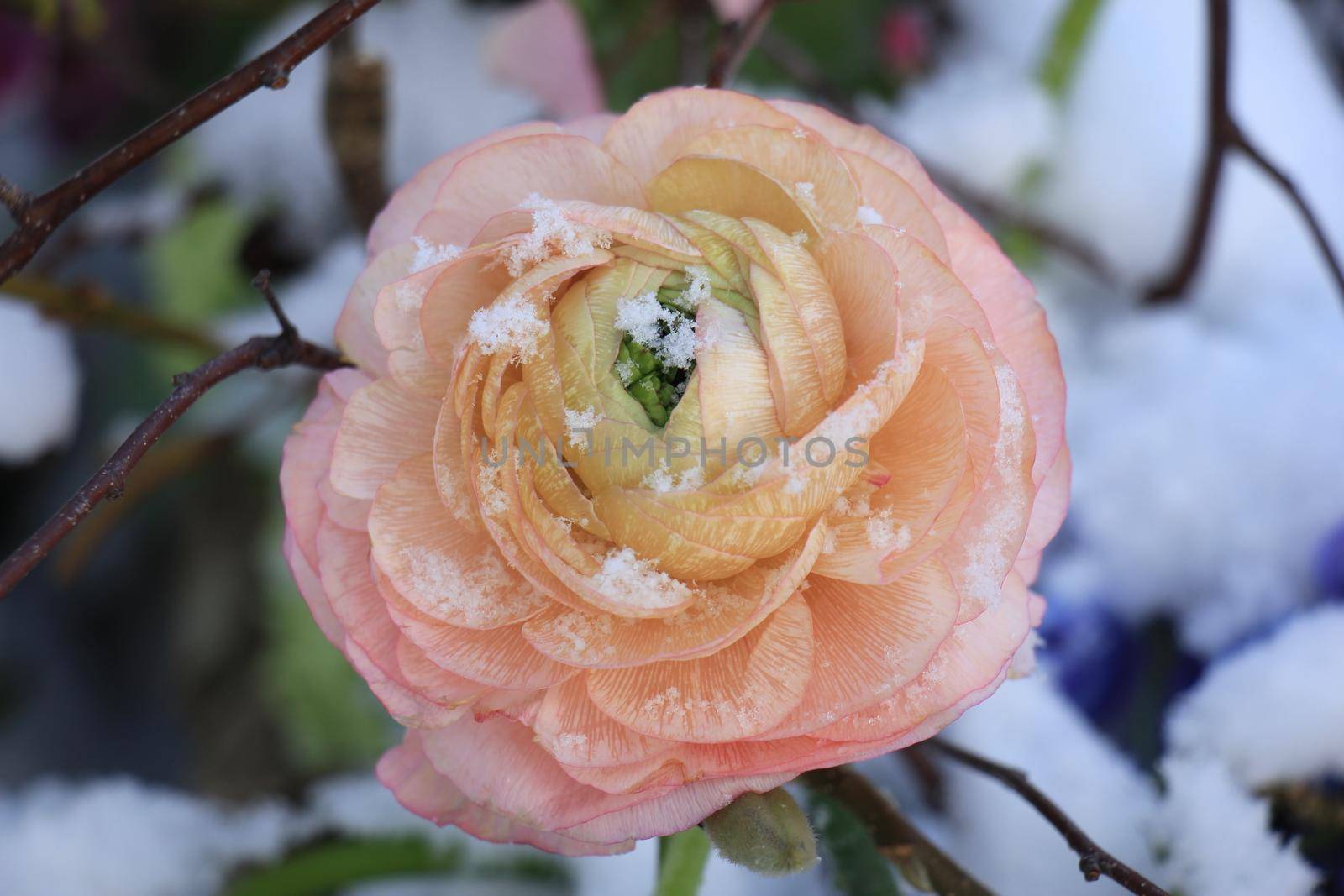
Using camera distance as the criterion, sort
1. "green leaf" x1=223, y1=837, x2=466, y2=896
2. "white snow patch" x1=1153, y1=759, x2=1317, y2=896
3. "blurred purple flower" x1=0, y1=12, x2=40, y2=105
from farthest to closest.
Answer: "blurred purple flower" x1=0, y1=12, x2=40, y2=105 < "green leaf" x1=223, y1=837, x2=466, y2=896 < "white snow patch" x1=1153, y1=759, x2=1317, y2=896

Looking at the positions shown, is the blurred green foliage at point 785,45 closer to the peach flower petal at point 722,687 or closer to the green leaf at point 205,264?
the green leaf at point 205,264

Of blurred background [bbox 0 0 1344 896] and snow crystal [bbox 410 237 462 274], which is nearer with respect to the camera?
snow crystal [bbox 410 237 462 274]

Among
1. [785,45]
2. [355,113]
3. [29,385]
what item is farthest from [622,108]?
[29,385]

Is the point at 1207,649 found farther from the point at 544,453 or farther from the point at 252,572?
the point at 252,572

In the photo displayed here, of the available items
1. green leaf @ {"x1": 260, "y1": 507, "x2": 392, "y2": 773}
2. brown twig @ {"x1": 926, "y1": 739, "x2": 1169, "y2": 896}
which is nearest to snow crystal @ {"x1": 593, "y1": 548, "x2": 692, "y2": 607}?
brown twig @ {"x1": 926, "y1": 739, "x2": 1169, "y2": 896}

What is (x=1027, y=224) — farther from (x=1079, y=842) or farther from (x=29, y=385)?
(x=29, y=385)

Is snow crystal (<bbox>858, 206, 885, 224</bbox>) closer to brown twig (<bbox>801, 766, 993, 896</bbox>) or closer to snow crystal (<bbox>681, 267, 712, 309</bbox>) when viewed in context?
snow crystal (<bbox>681, 267, 712, 309</bbox>)

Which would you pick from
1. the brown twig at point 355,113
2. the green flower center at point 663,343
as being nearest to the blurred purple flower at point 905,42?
the brown twig at point 355,113
